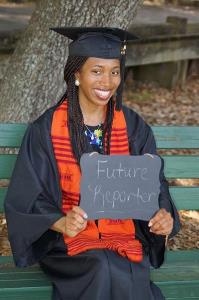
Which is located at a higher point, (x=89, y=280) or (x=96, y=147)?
(x=96, y=147)

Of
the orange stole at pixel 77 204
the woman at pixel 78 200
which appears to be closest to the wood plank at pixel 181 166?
the woman at pixel 78 200

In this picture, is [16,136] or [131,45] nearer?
[16,136]

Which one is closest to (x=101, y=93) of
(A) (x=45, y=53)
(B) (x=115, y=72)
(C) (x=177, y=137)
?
(B) (x=115, y=72)

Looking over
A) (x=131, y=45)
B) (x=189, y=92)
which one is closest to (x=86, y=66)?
(x=131, y=45)

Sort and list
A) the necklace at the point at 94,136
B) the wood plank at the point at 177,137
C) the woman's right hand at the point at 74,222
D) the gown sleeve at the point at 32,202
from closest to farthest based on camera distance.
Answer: the woman's right hand at the point at 74,222 < the gown sleeve at the point at 32,202 < the necklace at the point at 94,136 < the wood plank at the point at 177,137

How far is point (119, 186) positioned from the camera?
295 cm

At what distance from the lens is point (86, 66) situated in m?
3.11

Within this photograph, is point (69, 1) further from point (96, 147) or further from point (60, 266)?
point (60, 266)

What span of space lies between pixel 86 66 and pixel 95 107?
0.25 metres

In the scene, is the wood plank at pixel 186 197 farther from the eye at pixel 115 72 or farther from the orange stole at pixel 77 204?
the eye at pixel 115 72

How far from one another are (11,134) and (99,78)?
24.7 inches

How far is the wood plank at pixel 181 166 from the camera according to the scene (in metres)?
3.62

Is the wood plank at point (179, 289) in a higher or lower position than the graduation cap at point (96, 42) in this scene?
lower

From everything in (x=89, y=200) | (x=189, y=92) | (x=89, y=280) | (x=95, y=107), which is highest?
(x=95, y=107)
